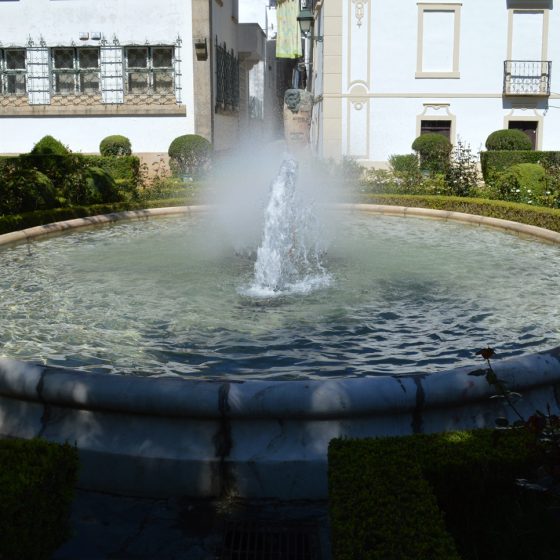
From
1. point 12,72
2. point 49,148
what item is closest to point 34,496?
point 49,148

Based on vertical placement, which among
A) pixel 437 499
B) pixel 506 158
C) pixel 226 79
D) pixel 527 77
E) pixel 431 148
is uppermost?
pixel 226 79

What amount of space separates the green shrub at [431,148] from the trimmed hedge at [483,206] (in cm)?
404

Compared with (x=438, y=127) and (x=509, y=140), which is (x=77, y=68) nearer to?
(x=438, y=127)

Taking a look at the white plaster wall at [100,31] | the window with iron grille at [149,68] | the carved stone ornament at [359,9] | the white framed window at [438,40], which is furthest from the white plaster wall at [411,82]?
the window with iron grille at [149,68]

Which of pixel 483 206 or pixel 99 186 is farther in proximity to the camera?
pixel 99 186

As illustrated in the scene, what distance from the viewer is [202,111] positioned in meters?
24.2

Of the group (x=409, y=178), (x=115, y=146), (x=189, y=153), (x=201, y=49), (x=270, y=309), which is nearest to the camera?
(x=270, y=309)

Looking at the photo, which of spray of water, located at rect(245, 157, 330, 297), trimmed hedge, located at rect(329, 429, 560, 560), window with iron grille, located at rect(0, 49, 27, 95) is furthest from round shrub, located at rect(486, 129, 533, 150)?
trimmed hedge, located at rect(329, 429, 560, 560)

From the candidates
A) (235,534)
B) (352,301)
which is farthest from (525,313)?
(235,534)

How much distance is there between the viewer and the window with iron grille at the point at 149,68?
79.5 ft

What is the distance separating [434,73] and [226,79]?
7738mm

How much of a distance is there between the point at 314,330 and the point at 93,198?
10689 millimetres

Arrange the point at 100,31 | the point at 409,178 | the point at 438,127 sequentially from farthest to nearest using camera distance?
the point at 438,127 → the point at 100,31 → the point at 409,178

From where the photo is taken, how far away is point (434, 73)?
2458cm
